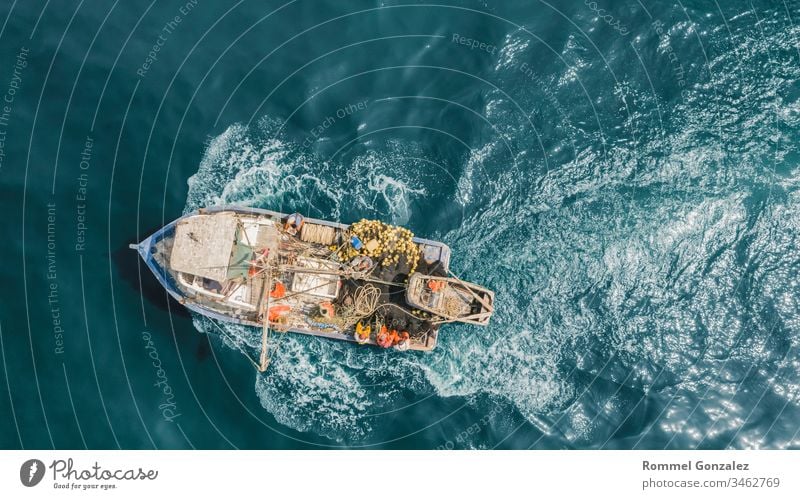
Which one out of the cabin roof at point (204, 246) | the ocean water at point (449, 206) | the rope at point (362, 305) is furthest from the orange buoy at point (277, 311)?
the cabin roof at point (204, 246)

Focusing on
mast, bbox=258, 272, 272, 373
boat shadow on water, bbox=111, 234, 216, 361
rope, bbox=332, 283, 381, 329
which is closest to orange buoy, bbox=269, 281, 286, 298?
mast, bbox=258, 272, 272, 373

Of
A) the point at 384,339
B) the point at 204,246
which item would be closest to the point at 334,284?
the point at 384,339

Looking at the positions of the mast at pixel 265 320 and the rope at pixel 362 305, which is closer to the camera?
the mast at pixel 265 320

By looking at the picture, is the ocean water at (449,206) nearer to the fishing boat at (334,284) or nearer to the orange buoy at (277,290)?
the fishing boat at (334,284)

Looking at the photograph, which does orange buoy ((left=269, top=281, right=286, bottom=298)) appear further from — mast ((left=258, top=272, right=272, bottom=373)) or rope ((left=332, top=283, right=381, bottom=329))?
rope ((left=332, top=283, right=381, bottom=329))

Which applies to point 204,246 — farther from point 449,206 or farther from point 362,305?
point 449,206

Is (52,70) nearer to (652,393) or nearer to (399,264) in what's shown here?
(399,264)

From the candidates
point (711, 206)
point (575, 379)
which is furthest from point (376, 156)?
point (711, 206)
